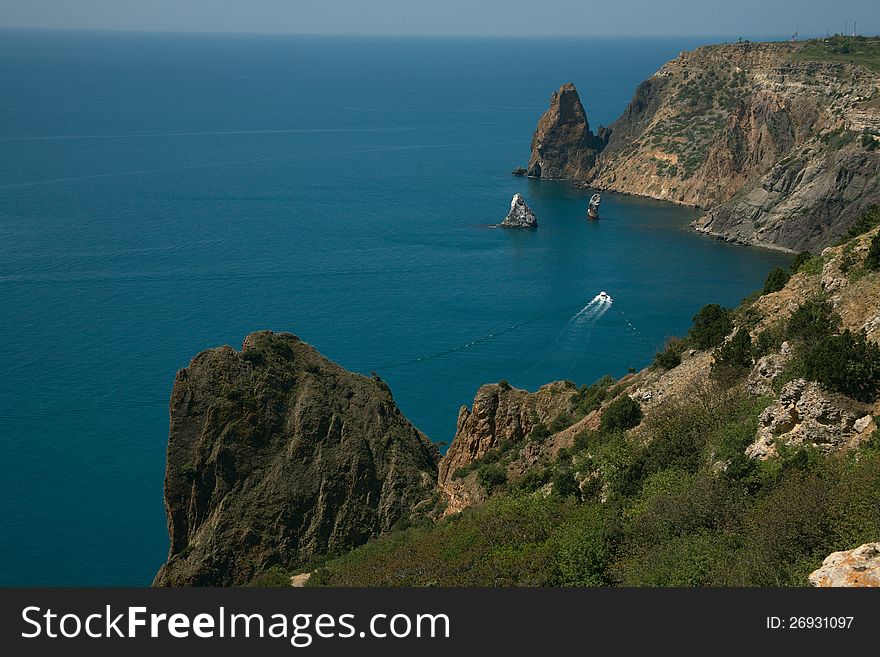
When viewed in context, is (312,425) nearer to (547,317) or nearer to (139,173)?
(547,317)

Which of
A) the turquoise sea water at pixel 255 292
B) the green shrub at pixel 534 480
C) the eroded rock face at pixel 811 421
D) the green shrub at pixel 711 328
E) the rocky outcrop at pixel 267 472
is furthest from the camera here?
the turquoise sea water at pixel 255 292

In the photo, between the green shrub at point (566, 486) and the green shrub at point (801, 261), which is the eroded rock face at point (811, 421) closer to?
the green shrub at point (566, 486)

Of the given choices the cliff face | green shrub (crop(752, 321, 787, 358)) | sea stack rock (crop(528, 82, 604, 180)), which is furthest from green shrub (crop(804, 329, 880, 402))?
sea stack rock (crop(528, 82, 604, 180))

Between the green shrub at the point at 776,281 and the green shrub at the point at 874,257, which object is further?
the green shrub at the point at 776,281

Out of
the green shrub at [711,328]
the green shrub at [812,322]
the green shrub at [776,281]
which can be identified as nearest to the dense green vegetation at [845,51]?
the green shrub at [776,281]

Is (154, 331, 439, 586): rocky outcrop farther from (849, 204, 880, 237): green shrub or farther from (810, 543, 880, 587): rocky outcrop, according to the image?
(810, 543, 880, 587): rocky outcrop

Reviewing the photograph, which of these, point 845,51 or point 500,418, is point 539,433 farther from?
point 845,51
